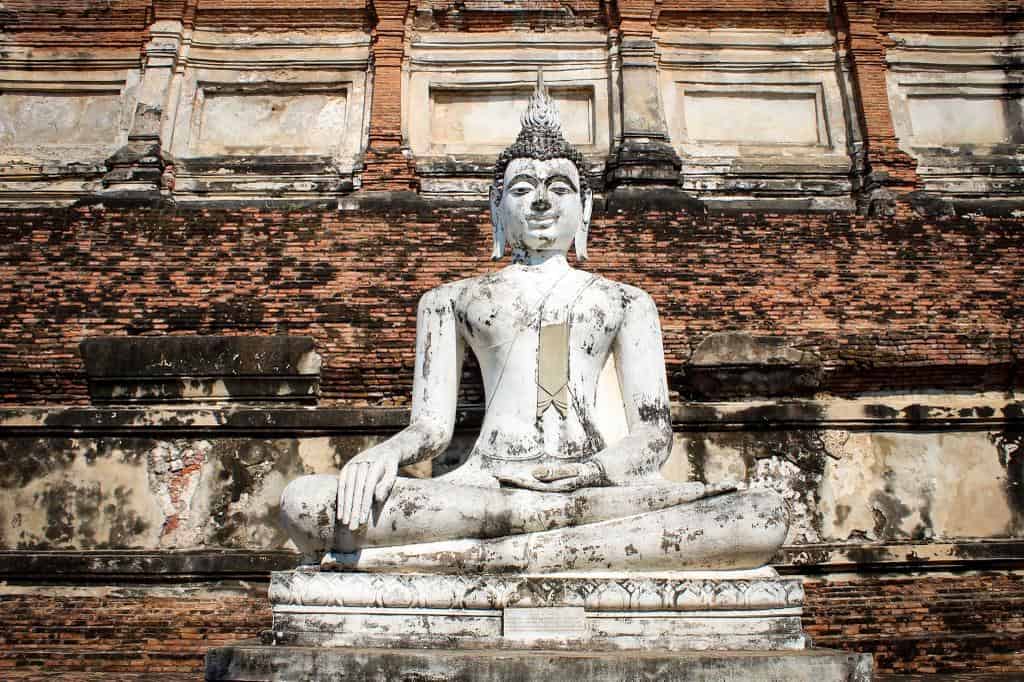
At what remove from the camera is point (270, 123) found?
11875mm

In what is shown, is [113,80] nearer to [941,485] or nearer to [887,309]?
[887,309]

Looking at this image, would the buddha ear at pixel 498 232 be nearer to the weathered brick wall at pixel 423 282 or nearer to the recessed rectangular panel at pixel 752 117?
the weathered brick wall at pixel 423 282

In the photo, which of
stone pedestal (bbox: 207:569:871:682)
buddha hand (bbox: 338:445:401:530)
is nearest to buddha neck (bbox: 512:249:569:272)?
buddha hand (bbox: 338:445:401:530)

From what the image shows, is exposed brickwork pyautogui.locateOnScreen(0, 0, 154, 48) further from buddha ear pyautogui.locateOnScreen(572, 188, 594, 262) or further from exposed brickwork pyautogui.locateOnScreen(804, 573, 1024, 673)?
exposed brickwork pyautogui.locateOnScreen(804, 573, 1024, 673)

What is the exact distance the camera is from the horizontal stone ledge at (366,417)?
6.18m

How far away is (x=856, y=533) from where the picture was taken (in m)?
6.09

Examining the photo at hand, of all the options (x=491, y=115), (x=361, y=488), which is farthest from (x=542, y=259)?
(x=491, y=115)

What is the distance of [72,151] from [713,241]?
8117 millimetres

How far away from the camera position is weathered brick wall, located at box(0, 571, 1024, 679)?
213 inches

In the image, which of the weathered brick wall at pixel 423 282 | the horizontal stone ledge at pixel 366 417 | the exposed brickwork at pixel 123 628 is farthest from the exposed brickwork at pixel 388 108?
the exposed brickwork at pixel 123 628

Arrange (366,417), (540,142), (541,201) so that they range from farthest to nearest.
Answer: (366,417), (540,142), (541,201)

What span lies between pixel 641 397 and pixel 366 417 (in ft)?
7.73

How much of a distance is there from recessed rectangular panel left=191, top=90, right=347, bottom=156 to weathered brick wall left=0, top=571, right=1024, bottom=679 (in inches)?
278

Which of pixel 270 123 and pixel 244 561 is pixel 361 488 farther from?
pixel 270 123
